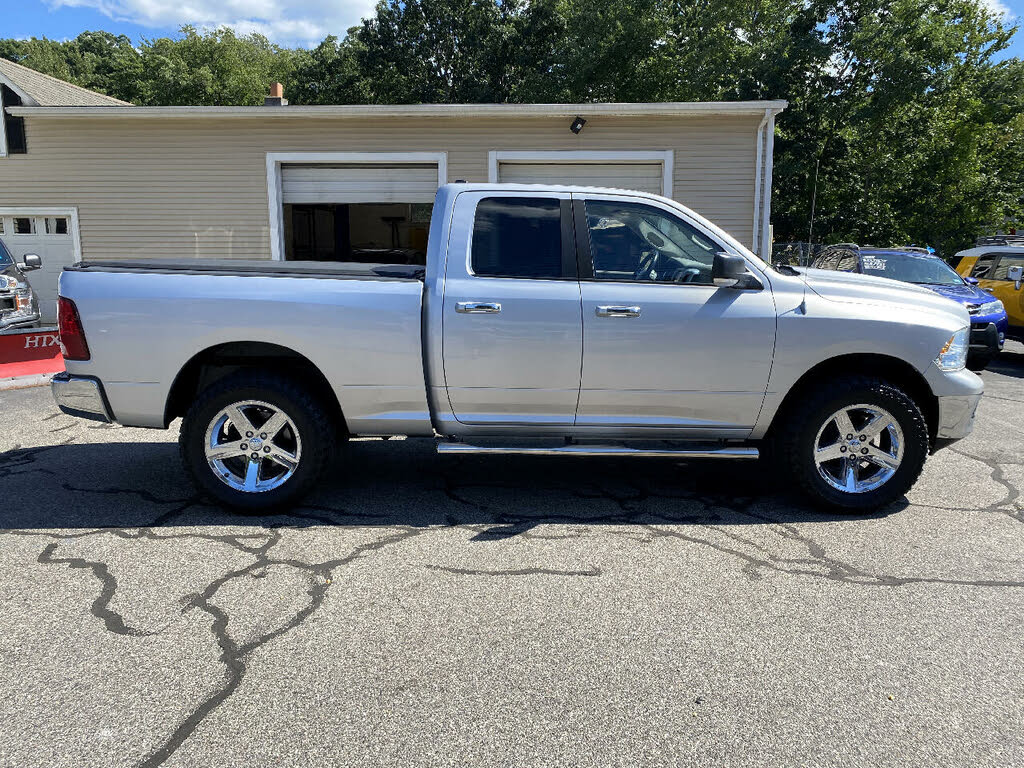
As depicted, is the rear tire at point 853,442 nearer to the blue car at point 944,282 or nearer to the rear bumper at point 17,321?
the blue car at point 944,282

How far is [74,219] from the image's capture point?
→ 46.9 feet

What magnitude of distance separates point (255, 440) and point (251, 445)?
0.04 meters

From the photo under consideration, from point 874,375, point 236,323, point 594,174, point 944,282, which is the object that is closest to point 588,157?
point 594,174

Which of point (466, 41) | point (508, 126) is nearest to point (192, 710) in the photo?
point (508, 126)

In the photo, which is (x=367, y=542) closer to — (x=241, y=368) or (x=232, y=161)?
(x=241, y=368)

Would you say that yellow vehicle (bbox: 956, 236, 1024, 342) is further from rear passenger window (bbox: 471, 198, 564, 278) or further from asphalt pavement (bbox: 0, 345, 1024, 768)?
rear passenger window (bbox: 471, 198, 564, 278)

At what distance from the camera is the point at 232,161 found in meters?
13.8

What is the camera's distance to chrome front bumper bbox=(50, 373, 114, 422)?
14.5 ft

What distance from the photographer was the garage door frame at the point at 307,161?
13.5 m

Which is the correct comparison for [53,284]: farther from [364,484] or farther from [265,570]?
[265,570]

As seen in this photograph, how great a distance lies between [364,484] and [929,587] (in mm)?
3482

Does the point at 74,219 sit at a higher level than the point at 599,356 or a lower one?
higher

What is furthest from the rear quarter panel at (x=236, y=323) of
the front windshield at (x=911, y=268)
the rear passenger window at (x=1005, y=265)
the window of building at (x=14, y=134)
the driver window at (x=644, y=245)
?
the window of building at (x=14, y=134)

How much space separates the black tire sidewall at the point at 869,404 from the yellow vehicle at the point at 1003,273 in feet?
27.5
